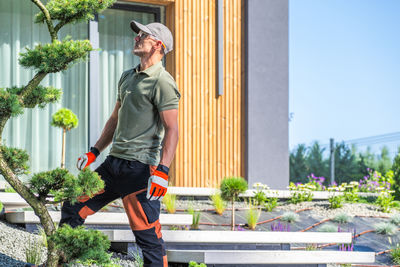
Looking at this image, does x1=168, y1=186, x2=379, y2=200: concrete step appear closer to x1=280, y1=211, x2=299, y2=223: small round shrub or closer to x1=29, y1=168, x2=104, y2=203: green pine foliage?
x1=280, y1=211, x2=299, y2=223: small round shrub

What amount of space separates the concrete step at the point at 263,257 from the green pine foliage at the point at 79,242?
1.23 meters

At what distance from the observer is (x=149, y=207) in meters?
3.29

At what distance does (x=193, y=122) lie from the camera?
8.02 meters

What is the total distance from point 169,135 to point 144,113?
0.23 metres

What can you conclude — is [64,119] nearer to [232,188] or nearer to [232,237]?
[232,188]

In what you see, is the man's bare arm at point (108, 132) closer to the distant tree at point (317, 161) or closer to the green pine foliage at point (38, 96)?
the green pine foliage at point (38, 96)

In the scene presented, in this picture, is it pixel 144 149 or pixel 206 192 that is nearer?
pixel 144 149

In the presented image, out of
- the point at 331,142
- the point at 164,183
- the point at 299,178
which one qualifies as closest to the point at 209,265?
the point at 164,183

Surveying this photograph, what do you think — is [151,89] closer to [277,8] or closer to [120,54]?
[120,54]

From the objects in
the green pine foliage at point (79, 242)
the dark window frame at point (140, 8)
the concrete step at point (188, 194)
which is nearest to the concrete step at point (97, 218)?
the concrete step at point (188, 194)

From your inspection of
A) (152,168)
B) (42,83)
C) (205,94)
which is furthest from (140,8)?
(152,168)

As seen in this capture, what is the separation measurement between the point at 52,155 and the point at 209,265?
3934mm

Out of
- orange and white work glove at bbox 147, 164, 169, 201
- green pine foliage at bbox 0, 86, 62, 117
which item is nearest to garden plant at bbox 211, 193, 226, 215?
green pine foliage at bbox 0, 86, 62, 117

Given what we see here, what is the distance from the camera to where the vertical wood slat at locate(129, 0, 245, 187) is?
26.2ft
